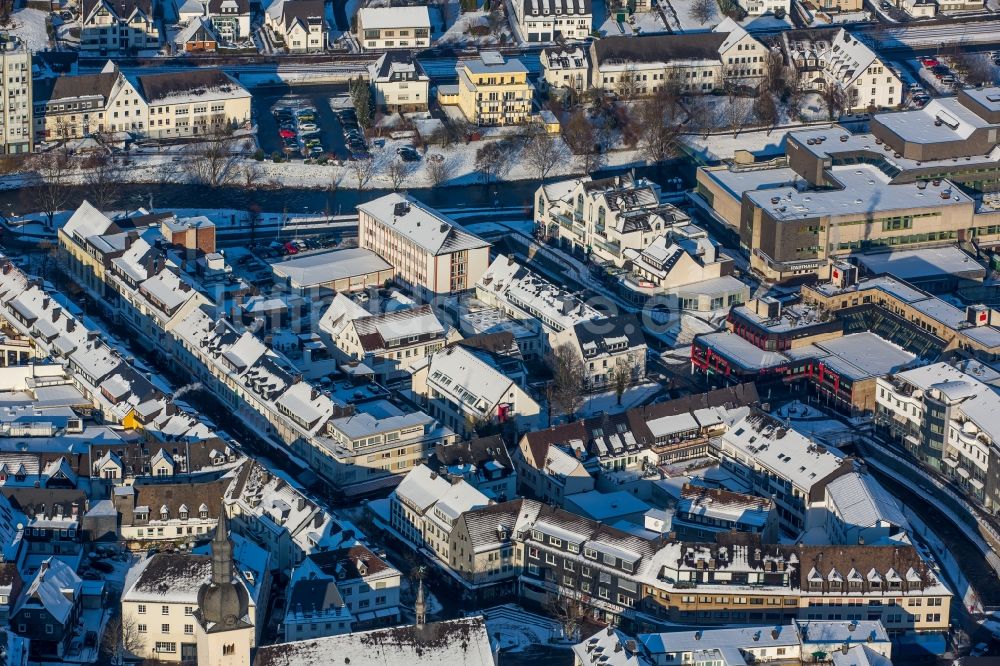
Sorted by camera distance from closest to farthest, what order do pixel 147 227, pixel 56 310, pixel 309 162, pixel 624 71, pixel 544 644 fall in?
pixel 544 644 → pixel 56 310 → pixel 147 227 → pixel 309 162 → pixel 624 71

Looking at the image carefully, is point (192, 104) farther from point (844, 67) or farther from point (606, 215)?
point (844, 67)

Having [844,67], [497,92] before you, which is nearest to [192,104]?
[497,92]

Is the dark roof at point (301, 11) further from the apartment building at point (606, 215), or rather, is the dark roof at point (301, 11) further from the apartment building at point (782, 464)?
the apartment building at point (782, 464)

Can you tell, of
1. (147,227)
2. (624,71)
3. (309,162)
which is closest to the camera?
(147,227)

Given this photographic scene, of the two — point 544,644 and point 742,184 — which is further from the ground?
point 742,184

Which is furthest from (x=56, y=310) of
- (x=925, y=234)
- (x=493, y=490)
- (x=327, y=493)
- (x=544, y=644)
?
(x=925, y=234)

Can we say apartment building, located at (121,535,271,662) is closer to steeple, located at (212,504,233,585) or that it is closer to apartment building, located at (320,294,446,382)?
steeple, located at (212,504,233,585)

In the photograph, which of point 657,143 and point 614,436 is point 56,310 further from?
point 657,143

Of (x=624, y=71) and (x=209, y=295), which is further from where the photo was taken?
(x=624, y=71)
